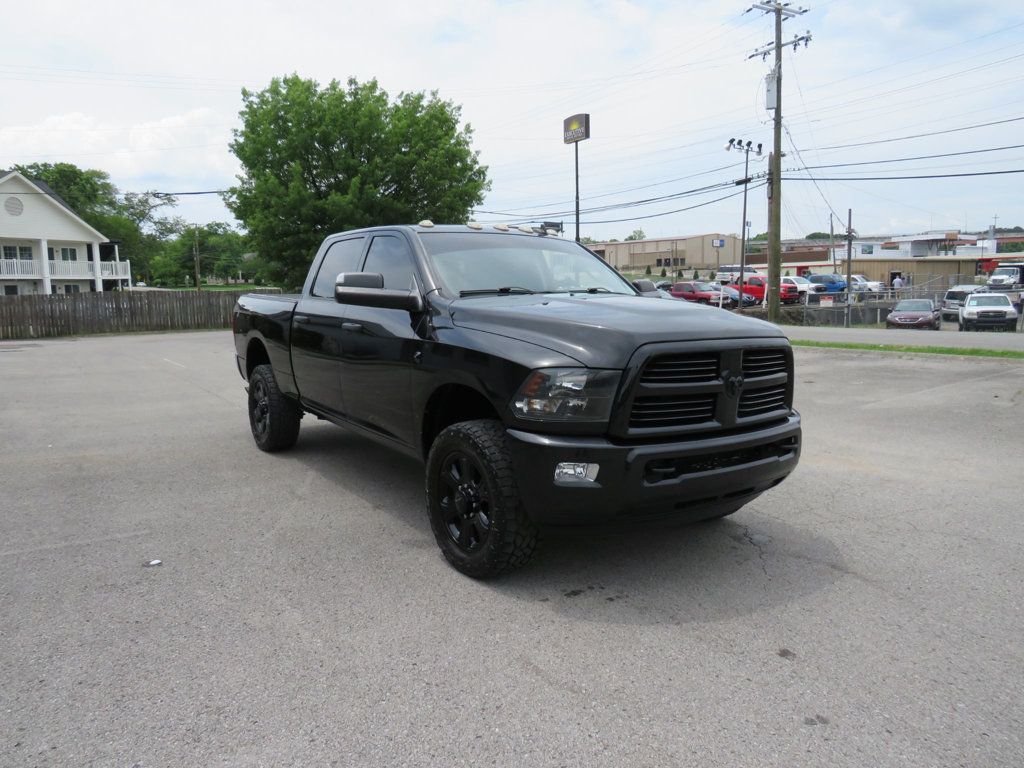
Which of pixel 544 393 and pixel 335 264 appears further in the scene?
pixel 335 264

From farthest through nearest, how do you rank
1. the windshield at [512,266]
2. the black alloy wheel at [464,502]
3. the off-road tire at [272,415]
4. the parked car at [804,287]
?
1. the parked car at [804,287]
2. the off-road tire at [272,415]
3. the windshield at [512,266]
4. the black alloy wheel at [464,502]

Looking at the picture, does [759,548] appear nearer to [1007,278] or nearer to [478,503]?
A: [478,503]

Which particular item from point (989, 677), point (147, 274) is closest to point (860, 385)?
point (989, 677)

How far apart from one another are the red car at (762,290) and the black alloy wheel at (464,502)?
43.5 meters

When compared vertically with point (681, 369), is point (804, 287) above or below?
above

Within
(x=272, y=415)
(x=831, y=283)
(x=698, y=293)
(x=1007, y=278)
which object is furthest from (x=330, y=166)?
(x=1007, y=278)

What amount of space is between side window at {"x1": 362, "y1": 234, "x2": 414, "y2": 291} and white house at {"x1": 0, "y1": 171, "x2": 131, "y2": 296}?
50124 millimetres

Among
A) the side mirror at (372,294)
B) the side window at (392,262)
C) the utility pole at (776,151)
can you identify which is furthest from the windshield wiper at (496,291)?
the utility pole at (776,151)

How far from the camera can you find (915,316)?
3075cm

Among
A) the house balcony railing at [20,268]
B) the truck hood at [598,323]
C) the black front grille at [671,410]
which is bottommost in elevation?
the black front grille at [671,410]

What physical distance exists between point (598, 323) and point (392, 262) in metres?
2.02

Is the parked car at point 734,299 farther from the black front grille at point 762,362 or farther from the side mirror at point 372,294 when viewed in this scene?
the side mirror at point 372,294

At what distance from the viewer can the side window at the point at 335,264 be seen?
567 centimetres

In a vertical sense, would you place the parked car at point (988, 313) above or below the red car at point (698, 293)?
→ below
